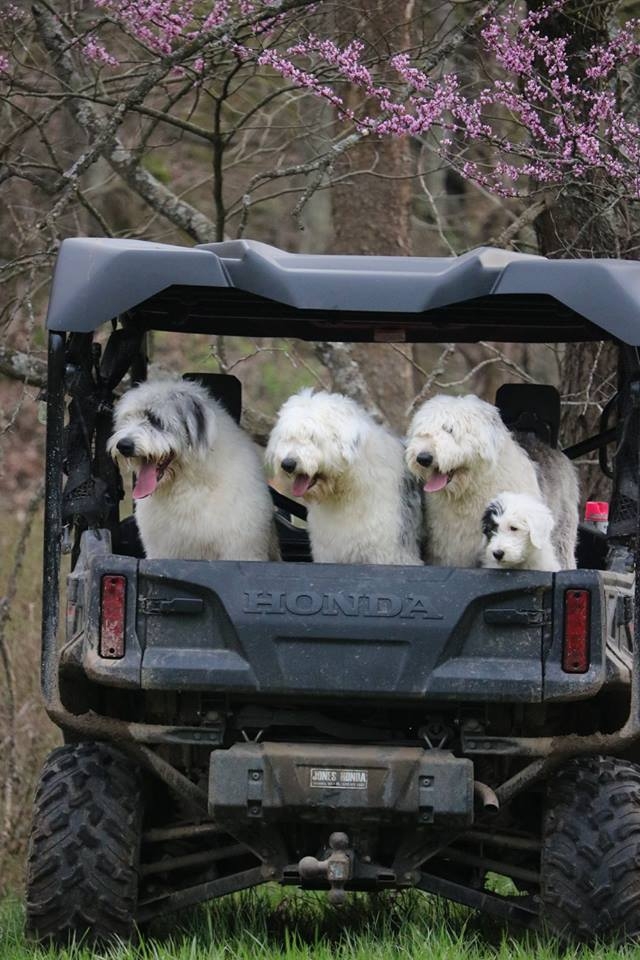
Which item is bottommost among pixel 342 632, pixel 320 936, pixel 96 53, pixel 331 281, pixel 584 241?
pixel 320 936

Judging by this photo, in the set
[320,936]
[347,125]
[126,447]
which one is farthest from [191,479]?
[347,125]

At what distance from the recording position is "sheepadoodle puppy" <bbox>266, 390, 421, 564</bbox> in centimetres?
541

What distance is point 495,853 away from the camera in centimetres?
577

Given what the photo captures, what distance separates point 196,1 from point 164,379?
2.49 meters

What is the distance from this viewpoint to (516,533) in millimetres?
5195

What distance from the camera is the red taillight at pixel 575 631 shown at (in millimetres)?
5066

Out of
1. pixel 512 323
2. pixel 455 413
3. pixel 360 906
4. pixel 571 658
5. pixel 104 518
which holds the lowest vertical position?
pixel 360 906

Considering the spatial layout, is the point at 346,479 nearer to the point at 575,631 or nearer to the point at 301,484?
the point at 301,484

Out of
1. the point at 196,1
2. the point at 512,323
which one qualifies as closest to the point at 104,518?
the point at 512,323

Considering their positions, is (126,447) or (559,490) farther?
(559,490)

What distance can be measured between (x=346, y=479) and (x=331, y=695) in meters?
0.78

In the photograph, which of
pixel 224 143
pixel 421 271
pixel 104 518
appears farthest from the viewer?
pixel 224 143

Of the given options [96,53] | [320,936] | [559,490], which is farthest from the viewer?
[96,53]

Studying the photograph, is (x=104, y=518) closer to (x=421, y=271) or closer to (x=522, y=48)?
(x=421, y=271)
